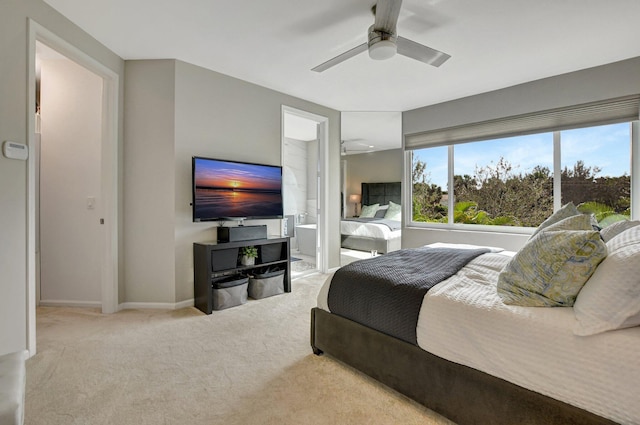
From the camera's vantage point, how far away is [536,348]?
1233 millimetres

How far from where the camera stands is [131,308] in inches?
121

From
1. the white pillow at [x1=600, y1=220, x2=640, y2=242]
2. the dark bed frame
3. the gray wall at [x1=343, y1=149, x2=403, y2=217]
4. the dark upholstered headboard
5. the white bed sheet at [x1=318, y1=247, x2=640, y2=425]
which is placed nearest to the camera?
the white bed sheet at [x1=318, y1=247, x2=640, y2=425]

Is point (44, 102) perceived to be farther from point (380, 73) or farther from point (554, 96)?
point (554, 96)

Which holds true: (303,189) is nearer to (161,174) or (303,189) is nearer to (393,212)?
(393,212)

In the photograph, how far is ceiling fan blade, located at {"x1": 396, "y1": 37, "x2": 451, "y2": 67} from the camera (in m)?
2.24

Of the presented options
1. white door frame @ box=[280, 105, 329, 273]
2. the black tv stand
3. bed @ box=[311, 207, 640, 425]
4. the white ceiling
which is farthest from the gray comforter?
white door frame @ box=[280, 105, 329, 273]

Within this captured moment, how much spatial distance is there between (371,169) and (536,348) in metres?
7.01

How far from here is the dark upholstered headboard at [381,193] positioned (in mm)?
7414

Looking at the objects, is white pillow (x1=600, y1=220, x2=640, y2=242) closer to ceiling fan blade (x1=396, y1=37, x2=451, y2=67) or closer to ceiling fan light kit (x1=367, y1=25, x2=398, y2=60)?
ceiling fan blade (x1=396, y1=37, x2=451, y2=67)

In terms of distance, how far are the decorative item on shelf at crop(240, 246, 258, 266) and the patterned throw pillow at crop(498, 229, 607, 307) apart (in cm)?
246

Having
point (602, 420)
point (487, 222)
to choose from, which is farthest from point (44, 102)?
point (487, 222)

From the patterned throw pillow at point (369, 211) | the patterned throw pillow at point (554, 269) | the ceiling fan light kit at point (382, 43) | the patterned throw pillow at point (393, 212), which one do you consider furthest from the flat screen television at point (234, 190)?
the patterned throw pillow at point (369, 211)

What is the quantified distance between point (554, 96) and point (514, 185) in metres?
1.07

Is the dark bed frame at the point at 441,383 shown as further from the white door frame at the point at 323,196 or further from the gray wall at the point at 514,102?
the gray wall at the point at 514,102
